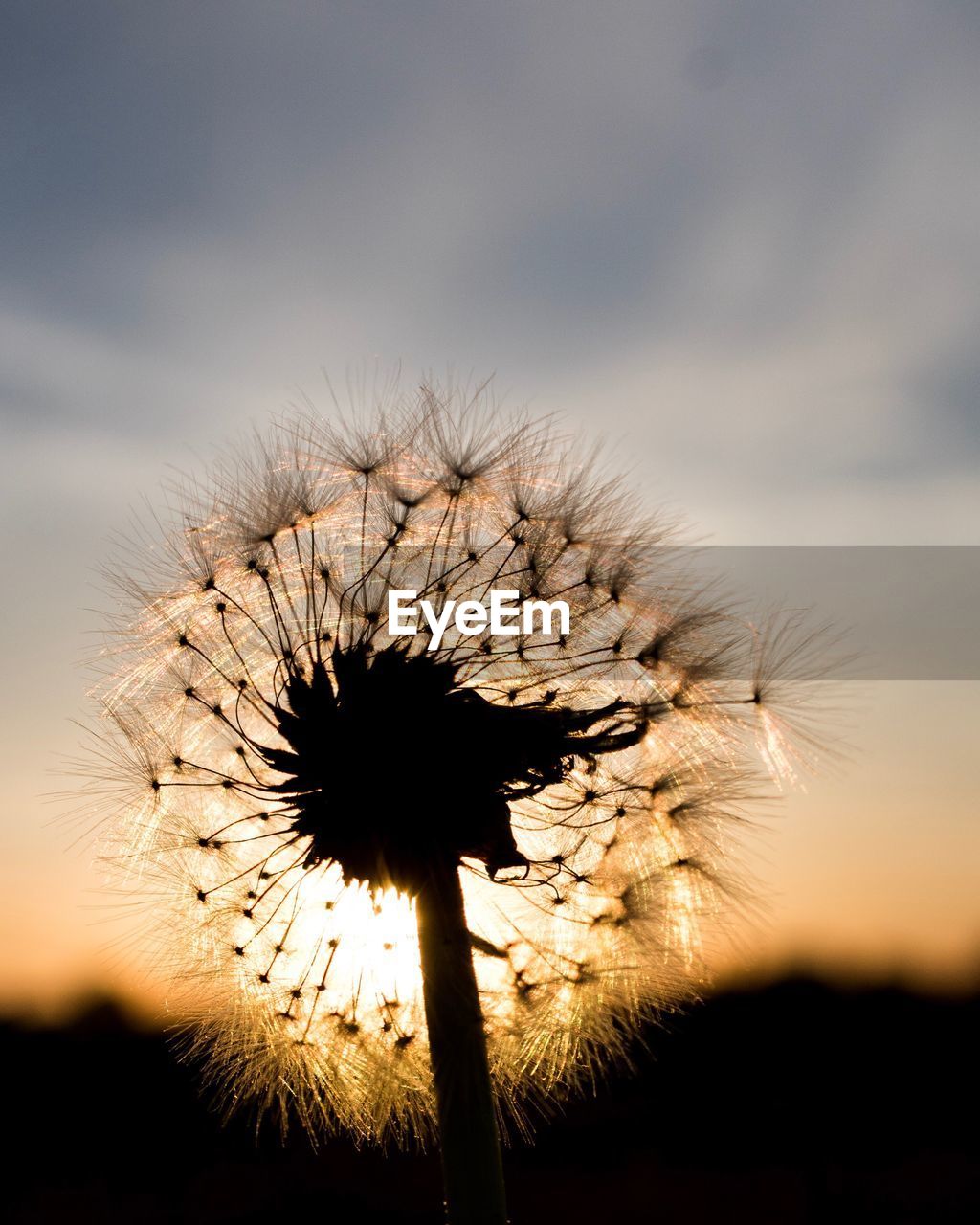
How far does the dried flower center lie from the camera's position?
15.6 ft

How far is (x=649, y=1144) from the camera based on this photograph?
35.7 ft

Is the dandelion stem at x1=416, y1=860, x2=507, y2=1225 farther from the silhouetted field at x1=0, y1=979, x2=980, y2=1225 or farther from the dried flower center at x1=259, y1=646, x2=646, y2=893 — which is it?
the silhouetted field at x1=0, y1=979, x2=980, y2=1225

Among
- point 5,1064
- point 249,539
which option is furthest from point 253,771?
point 5,1064

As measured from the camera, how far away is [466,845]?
4.86 metres

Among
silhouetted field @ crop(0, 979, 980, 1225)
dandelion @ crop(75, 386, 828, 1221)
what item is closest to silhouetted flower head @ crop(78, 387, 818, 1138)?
dandelion @ crop(75, 386, 828, 1221)

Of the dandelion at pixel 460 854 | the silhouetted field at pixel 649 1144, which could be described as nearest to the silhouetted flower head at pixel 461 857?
the dandelion at pixel 460 854

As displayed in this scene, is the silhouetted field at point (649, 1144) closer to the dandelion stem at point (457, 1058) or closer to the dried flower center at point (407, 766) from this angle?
the dandelion stem at point (457, 1058)

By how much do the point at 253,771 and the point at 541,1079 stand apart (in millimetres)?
2391

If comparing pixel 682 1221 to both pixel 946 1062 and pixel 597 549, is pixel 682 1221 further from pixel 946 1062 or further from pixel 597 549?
pixel 597 549

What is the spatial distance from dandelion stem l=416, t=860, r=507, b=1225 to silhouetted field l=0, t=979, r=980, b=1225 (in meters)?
5.30

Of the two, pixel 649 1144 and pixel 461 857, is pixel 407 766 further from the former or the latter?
pixel 649 1144

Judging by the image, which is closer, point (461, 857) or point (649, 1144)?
point (461, 857)

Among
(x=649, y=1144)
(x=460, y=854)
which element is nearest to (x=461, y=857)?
(x=460, y=854)

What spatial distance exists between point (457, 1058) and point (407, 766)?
138cm
